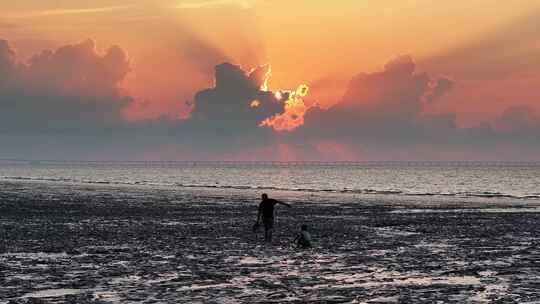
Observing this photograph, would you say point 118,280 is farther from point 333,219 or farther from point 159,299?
point 333,219

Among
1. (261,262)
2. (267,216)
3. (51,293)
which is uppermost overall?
(267,216)

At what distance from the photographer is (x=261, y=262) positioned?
24375 millimetres

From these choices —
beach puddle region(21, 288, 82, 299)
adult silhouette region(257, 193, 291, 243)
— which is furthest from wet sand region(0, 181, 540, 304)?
adult silhouette region(257, 193, 291, 243)

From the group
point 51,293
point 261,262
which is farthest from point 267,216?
point 51,293

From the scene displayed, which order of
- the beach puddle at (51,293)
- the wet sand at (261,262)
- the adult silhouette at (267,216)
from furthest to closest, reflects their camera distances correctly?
1. the adult silhouette at (267,216)
2. the wet sand at (261,262)
3. the beach puddle at (51,293)

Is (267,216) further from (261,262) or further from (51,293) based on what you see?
(51,293)

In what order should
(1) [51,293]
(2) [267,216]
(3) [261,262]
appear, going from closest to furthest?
(1) [51,293] < (3) [261,262] < (2) [267,216]

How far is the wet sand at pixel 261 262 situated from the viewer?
1786cm

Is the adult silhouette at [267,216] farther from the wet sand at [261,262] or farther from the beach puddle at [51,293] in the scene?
the beach puddle at [51,293]

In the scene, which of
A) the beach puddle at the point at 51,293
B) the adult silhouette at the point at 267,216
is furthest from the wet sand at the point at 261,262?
the adult silhouette at the point at 267,216

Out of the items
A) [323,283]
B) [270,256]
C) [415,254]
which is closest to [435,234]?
[415,254]

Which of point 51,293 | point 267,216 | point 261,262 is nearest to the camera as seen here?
point 51,293

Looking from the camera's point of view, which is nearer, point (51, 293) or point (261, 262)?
point (51, 293)

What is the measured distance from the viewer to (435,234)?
36.5m
